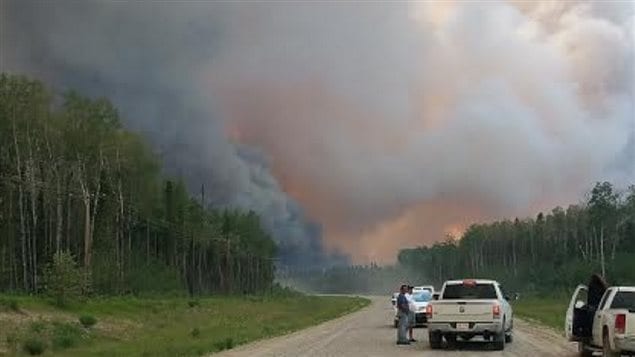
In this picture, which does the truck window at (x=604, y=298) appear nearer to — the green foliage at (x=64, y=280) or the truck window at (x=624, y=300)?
the truck window at (x=624, y=300)

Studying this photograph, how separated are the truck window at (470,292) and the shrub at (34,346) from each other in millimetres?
14493

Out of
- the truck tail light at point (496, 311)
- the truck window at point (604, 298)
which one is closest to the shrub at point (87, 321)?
the truck tail light at point (496, 311)

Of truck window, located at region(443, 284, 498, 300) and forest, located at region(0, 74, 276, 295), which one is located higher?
forest, located at region(0, 74, 276, 295)

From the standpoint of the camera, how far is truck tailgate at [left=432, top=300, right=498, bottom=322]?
2728 cm

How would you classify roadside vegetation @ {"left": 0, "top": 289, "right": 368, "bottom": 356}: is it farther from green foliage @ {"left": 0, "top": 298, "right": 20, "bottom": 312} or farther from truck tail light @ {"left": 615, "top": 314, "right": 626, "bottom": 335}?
truck tail light @ {"left": 615, "top": 314, "right": 626, "bottom": 335}

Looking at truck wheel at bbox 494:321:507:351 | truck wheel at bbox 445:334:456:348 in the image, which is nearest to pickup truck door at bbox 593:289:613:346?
truck wheel at bbox 494:321:507:351

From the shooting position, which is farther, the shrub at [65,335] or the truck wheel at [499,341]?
the shrub at [65,335]

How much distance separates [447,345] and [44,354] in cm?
1370

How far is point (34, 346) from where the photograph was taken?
106 ft

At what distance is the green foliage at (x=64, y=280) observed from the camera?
53.5 meters

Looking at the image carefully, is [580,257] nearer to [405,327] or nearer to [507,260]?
[507,260]

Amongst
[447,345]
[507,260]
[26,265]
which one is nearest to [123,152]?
[26,265]

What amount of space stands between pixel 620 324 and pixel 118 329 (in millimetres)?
31679

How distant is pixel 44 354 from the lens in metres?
30.2
